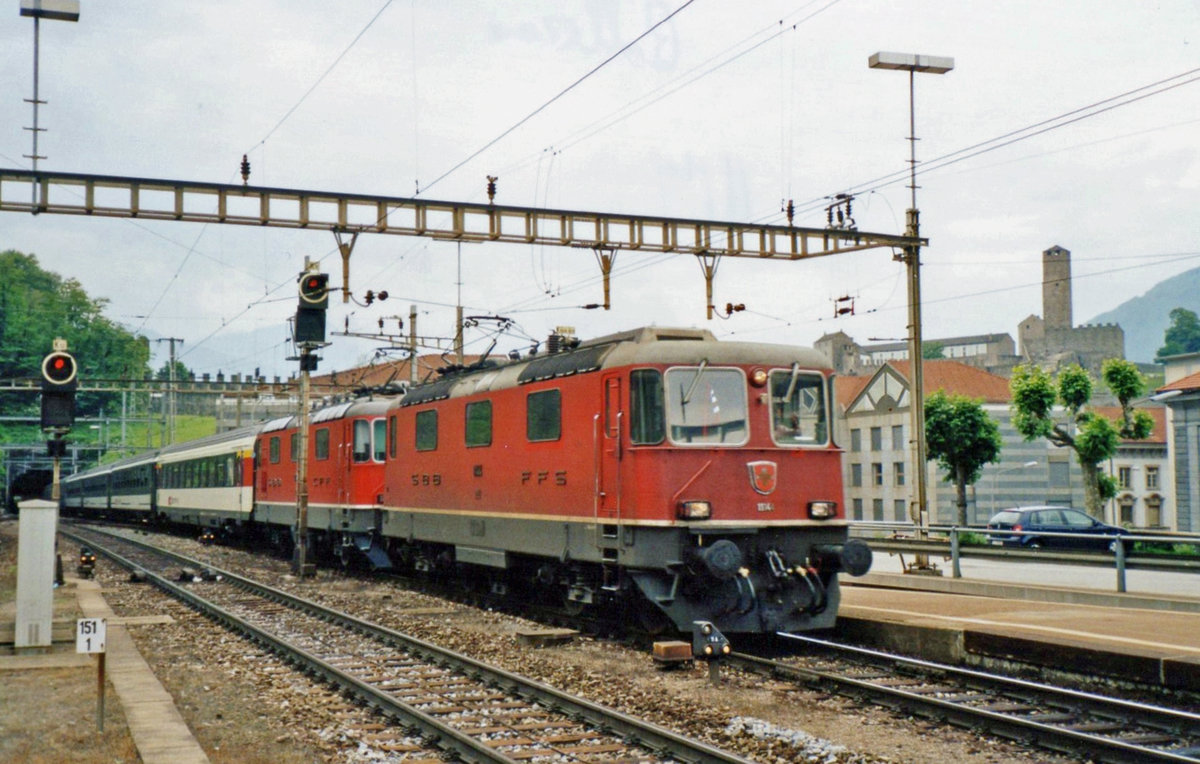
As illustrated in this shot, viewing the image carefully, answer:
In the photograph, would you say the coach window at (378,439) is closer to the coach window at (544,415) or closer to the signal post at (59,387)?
the signal post at (59,387)

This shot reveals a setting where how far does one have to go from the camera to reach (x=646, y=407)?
1280 cm

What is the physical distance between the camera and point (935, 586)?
18141 mm

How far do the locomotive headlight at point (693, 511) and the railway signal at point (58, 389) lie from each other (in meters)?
8.75

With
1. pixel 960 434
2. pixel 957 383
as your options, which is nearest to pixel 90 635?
pixel 960 434

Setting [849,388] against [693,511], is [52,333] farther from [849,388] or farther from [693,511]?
[693,511]

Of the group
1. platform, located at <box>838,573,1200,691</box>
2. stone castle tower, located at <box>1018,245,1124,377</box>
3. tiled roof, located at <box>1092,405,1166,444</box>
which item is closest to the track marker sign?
platform, located at <box>838,573,1200,691</box>

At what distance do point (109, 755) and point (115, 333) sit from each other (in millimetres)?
90598

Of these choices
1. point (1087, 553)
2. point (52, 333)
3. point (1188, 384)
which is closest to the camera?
point (1087, 553)

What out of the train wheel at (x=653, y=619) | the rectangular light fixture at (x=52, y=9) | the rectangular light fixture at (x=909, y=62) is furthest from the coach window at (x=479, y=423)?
the rectangular light fixture at (x=909, y=62)

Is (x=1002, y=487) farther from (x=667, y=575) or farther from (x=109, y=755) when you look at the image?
(x=109, y=755)

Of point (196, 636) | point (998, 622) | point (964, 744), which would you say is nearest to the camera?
point (964, 744)

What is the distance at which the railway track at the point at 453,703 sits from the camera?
27.3ft

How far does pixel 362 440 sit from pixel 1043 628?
15.0 metres

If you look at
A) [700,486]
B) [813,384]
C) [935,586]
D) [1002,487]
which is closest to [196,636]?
[700,486]
